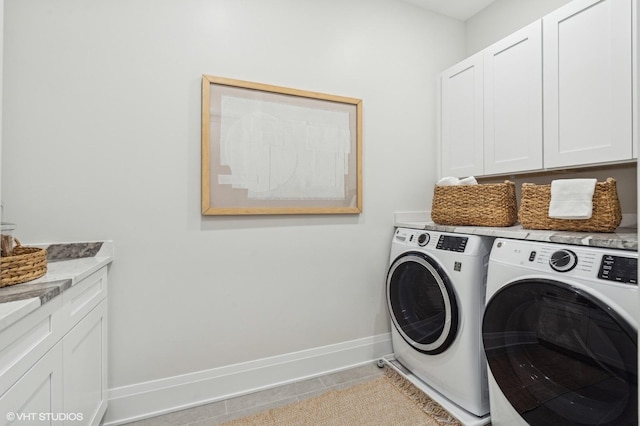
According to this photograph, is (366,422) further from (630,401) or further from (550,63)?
(550,63)

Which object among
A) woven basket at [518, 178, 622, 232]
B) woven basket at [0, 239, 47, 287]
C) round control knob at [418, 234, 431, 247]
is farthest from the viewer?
round control knob at [418, 234, 431, 247]

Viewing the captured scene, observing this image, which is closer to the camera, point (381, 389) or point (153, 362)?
point (153, 362)

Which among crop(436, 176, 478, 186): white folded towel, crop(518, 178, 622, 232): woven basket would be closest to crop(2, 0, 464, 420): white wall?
crop(436, 176, 478, 186): white folded towel

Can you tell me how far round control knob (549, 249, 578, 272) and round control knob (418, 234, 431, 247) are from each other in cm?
67

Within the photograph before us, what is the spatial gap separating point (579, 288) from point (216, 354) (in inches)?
69.0

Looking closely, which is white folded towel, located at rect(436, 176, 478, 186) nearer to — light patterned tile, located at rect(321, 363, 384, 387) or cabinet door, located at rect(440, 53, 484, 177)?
cabinet door, located at rect(440, 53, 484, 177)

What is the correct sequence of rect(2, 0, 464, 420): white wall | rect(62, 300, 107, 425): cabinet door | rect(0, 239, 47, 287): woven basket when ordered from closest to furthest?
rect(0, 239, 47, 287): woven basket → rect(62, 300, 107, 425): cabinet door → rect(2, 0, 464, 420): white wall

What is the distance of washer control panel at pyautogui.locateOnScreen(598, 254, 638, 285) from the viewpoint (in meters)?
0.98

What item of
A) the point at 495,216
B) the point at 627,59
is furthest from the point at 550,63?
the point at 495,216

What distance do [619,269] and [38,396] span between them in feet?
6.13

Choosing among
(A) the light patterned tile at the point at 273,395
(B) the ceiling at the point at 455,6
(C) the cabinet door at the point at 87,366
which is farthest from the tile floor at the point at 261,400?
(B) the ceiling at the point at 455,6

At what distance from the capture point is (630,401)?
3.14ft

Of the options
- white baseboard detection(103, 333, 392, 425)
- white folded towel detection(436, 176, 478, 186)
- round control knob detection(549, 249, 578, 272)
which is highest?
white folded towel detection(436, 176, 478, 186)

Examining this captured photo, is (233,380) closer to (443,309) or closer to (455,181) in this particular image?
(443,309)
